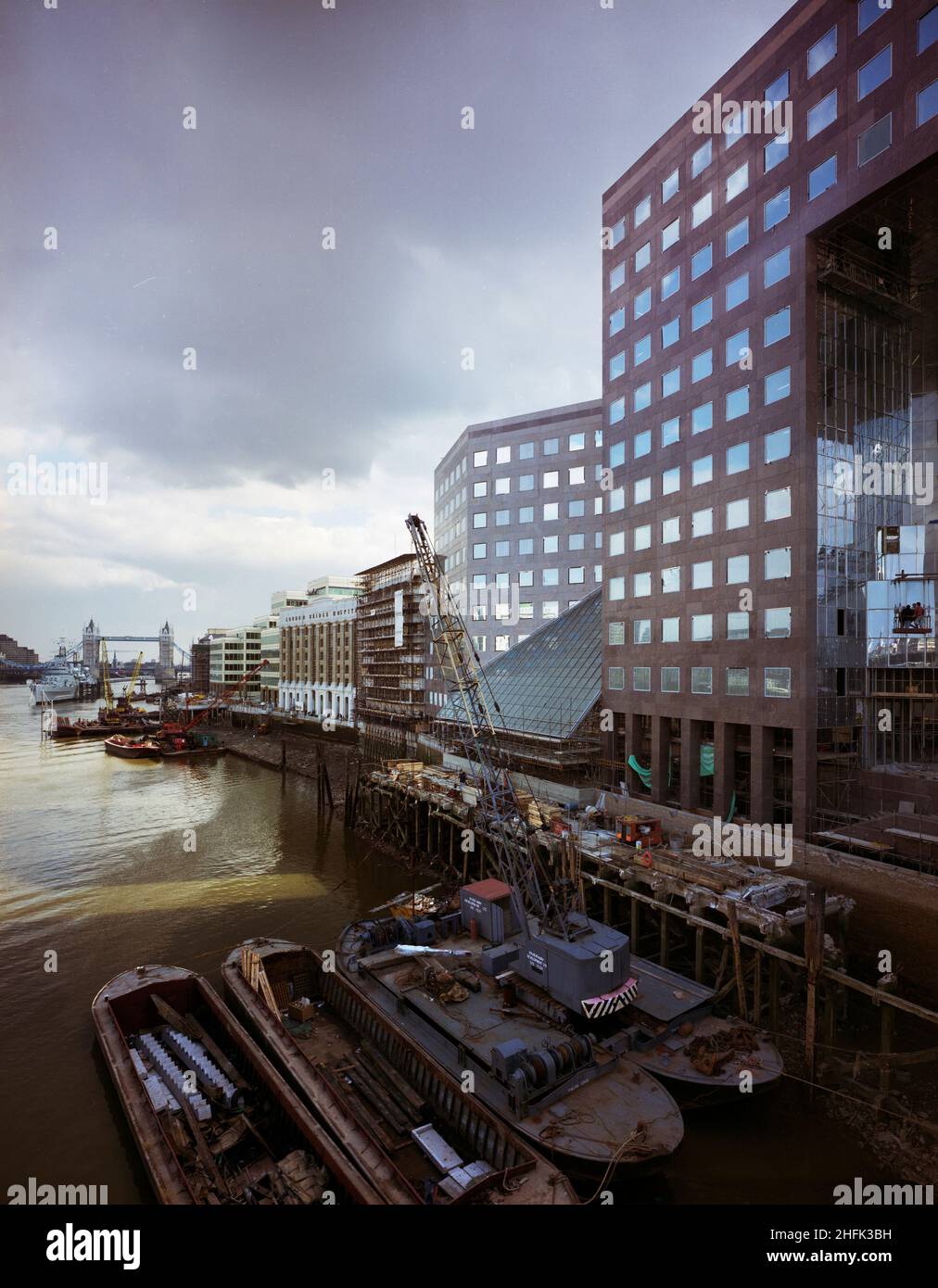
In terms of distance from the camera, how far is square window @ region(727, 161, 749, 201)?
40.4 metres

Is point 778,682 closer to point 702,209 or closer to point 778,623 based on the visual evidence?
point 778,623

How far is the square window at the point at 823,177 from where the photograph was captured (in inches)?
1385

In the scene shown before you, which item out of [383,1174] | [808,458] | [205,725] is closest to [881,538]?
[808,458]

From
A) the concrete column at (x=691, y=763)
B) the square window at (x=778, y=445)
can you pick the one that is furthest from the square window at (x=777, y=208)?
the concrete column at (x=691, y=763)

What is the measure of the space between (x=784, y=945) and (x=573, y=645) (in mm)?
35754

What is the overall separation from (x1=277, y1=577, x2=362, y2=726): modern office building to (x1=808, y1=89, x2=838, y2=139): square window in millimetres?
95319

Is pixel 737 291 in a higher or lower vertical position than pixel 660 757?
higher

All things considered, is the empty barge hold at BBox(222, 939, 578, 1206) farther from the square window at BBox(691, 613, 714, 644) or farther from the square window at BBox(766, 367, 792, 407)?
the square window at BBox(766, 367, 792, 407)

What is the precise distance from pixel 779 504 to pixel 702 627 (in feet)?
28.5

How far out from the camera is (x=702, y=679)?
137ft

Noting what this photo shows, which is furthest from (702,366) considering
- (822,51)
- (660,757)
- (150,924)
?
(150,924)

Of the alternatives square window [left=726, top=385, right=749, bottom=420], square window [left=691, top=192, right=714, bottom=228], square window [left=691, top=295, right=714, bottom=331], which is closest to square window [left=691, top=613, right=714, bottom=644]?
square window [left=726, top=385, right=749, bottom=420]

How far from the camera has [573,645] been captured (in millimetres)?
60000
